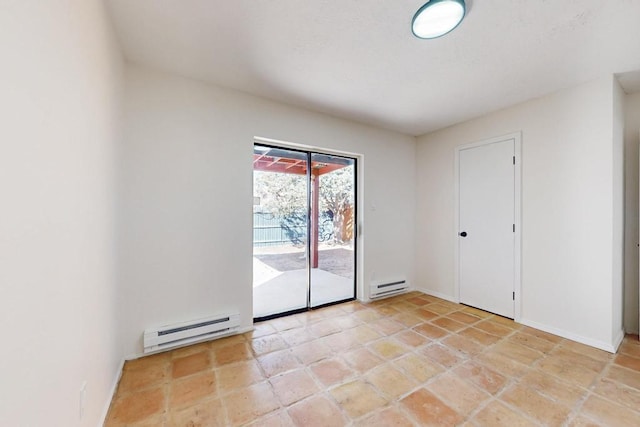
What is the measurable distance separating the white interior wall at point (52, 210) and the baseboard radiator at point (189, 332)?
63 centimetres

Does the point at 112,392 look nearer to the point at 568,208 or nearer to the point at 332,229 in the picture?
the point at 332,229

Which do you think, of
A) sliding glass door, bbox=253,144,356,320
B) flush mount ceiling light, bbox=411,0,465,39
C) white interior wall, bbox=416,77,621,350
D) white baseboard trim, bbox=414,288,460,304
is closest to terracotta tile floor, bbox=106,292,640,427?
white interior wall, bbox=416,77,621,350

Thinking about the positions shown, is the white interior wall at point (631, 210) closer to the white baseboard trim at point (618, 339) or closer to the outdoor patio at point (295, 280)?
the white baseboard trim at point (618, 339)

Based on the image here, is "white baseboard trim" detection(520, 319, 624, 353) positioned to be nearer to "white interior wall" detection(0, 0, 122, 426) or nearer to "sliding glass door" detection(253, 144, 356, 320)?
"sliding glass door" detection(253, 144, 356, 320)

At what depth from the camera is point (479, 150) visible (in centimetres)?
346

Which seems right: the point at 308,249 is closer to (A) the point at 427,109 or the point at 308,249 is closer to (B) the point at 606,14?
(A) the point at 427,109

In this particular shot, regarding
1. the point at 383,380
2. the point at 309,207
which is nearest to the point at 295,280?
the point at 309,207

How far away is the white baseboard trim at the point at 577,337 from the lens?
2414mm

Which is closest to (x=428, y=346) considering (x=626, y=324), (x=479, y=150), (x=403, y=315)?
(x=403, y=315)

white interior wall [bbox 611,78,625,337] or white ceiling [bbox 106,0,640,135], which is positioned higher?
white ceiling [bbox 106,0,640,135]

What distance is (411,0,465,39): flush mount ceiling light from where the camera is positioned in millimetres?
1574

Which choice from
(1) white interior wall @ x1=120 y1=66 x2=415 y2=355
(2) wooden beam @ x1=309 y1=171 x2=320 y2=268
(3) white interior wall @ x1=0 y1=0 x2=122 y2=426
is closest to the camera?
(3) white interior wall @ x1=0 y1=0 x2=122 y2=426

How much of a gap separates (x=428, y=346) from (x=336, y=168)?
244 centimetres

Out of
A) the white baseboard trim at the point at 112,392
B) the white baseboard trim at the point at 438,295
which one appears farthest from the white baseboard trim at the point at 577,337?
the white baseboard trim at the point at 112,392
